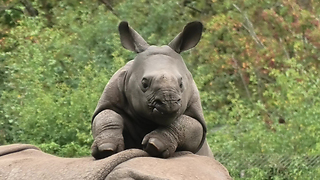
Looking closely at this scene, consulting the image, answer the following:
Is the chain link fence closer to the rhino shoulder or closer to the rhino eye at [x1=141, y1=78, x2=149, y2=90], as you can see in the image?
the rhino shoulder

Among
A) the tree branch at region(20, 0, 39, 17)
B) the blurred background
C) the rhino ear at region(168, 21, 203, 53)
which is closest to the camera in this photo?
the rhino ear at region(168, 21, 203, 53)

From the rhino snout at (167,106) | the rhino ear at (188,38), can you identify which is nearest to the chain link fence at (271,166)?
the rhino ear at (188,38)

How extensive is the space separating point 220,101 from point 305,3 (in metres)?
3.85

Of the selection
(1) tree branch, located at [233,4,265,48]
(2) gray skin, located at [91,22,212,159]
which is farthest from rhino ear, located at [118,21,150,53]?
A: (1) tree branch, located at [233,4,265,48]

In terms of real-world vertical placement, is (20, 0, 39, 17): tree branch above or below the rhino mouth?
below

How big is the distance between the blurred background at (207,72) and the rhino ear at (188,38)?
3.70m

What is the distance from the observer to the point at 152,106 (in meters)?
3.98

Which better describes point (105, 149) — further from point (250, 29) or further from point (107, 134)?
point (250, 29)

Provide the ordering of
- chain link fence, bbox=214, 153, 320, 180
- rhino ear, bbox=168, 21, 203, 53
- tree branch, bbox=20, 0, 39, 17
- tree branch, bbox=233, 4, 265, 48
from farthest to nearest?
tree branch, bbox=20, 0, 39, 17 → tree branch, bbox=233, 4, 265, 48 → chain link fence, bbox=214, 153, 320, 180 → rhino ear, bbox=168, 21, 203, 53

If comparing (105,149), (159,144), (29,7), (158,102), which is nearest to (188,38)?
(158,102)

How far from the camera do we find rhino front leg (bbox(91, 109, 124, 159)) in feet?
13.5

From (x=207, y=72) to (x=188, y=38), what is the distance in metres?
7.12

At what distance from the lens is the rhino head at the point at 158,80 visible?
3.91 meters

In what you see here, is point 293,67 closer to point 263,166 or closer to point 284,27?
point 263,166
